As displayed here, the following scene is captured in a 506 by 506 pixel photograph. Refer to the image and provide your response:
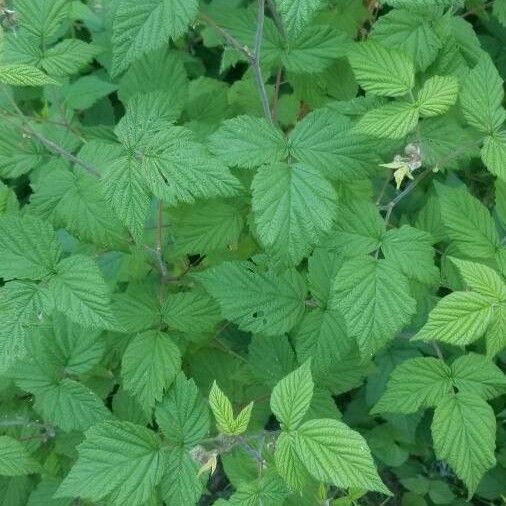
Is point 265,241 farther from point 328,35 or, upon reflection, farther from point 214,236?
point 328,35

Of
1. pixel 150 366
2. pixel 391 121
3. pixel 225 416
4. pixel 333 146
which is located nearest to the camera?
pixel 225 416

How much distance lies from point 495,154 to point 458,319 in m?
0.39

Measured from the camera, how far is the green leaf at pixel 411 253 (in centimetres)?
148

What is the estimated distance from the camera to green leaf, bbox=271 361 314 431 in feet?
4.17

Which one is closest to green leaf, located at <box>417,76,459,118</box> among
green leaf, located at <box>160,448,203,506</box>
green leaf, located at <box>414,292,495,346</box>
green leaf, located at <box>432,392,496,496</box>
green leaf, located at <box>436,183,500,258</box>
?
green leaf, located at <box>436,183,500,258</box>

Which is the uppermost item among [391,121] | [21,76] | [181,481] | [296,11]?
[296,11]

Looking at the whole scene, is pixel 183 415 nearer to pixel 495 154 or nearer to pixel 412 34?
pixel 495 154

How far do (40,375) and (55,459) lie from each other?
1.12 feet

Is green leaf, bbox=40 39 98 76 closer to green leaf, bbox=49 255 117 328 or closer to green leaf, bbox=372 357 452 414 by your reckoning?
green leaf, bbox=49 255 117 328

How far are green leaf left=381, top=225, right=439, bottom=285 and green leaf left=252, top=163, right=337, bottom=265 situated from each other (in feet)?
0.63

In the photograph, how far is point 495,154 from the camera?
1465 mm

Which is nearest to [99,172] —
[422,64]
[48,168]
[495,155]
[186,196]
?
[48,168]

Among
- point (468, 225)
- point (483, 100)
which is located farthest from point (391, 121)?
point (468, 225)

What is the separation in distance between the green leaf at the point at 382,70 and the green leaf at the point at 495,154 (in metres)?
0.21
